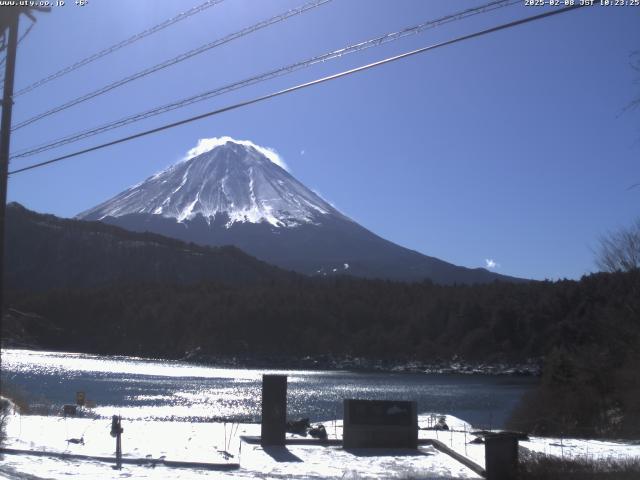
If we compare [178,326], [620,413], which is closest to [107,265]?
[178,326]

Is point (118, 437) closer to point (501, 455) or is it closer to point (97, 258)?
point (501, 455)

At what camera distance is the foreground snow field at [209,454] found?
14164 mm

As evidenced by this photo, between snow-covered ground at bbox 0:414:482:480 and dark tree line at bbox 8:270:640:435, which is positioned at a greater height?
dark tree line at bbox 8:270:640:435

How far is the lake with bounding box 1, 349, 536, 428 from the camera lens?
44.8 metres

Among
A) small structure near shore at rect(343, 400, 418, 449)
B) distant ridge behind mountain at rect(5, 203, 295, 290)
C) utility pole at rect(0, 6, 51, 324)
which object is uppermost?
distant ridge behind mountain at rect(5, 203, 295, 290)

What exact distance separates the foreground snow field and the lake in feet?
55.4

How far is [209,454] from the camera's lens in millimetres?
15805

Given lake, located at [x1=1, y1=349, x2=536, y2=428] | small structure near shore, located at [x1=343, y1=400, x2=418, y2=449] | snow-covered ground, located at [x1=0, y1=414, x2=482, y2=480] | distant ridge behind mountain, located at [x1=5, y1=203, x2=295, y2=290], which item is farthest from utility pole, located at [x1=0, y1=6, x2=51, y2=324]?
distant ridge behind mountain, located at [x1=5, y1=203, x2=295, y2=290]

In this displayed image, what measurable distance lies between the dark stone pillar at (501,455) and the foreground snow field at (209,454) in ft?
2.39

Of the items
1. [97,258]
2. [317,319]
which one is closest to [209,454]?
[317,319]

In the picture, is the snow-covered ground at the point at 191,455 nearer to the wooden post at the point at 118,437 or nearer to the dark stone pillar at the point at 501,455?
the wooden post at the point at 118,437

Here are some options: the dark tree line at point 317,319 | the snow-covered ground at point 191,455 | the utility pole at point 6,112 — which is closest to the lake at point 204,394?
the snow-covered ground at point 191,455

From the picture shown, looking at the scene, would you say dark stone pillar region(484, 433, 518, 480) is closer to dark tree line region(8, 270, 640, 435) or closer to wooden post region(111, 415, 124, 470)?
wooden post region(111, 415, 124, 470)

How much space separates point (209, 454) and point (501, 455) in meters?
5.49
